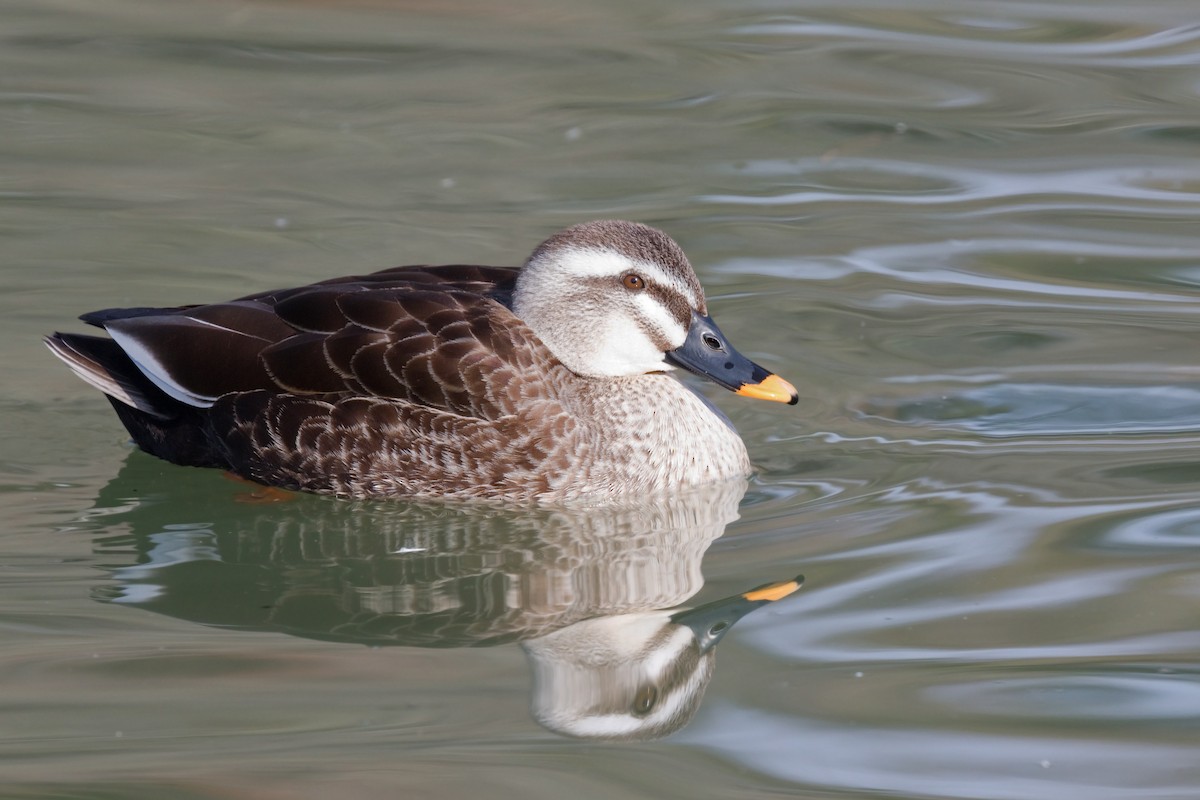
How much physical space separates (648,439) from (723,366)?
0.50m

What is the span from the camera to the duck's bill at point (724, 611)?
20.7 feet

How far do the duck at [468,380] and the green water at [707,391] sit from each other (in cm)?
23

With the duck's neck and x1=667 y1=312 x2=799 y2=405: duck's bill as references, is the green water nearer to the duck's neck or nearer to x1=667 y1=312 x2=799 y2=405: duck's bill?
the duck's neck

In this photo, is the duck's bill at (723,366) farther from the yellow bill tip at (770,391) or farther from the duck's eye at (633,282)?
the duck's eye at (633,282)

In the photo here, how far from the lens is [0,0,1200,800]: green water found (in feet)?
18.2

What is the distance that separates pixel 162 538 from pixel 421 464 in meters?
1.19

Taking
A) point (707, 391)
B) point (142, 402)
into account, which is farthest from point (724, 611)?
point (142, 402)

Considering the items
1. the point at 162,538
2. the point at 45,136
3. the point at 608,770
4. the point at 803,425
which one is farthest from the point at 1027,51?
the point at 608,770

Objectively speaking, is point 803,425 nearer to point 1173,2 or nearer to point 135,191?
point 135,191

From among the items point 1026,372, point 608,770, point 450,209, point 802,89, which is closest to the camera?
point 608,770

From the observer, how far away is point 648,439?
7883 mm

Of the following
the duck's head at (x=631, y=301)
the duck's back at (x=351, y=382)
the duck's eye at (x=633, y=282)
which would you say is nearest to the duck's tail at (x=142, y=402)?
the duck's back at (x=351, y=382)

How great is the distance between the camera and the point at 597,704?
19.1 ft

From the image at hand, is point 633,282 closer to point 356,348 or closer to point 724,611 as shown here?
point 356,348
